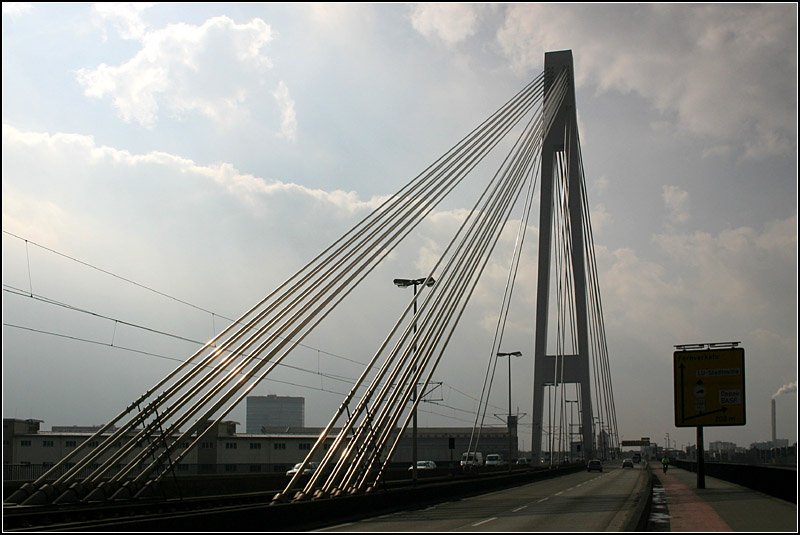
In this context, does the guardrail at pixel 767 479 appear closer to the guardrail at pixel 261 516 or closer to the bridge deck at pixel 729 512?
the bridge deck at pixel 729 512

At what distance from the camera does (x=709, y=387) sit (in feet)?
108

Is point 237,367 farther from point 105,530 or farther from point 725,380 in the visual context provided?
point 725,380

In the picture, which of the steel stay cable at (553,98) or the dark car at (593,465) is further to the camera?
the dark car at (593,465)

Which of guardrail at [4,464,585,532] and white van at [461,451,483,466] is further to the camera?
white van at [461,451,483,466]

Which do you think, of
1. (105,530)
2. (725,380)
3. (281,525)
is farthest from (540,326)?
(105,530)

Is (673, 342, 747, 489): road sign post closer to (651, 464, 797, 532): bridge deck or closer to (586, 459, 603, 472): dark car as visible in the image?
(651, 464, 797, 532): bridge deck

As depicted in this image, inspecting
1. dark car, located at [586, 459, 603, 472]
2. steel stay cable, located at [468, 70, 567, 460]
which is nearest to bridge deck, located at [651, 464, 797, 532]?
steel stay cable, located at [468, 70, 567, 460]

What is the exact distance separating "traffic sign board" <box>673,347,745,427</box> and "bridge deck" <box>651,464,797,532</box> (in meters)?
2.63

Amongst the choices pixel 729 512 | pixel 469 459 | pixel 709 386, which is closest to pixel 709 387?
pixel 709 386

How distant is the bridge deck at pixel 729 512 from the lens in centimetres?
2009

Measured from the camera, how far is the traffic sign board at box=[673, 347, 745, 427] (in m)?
32.5

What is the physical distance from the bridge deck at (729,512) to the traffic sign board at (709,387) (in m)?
2.63

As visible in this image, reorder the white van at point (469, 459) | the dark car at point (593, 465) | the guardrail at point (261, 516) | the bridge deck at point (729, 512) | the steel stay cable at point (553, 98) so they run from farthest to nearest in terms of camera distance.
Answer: the dark car at point (593, 465) < the white van at point (469, 459) < the steel stay cable at point (553, 98) < the bridge deck at point (729, 512) < the guardrail at point (261, 516)

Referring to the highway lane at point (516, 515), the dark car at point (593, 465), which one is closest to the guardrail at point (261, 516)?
the highway lane at point (516, 515)
